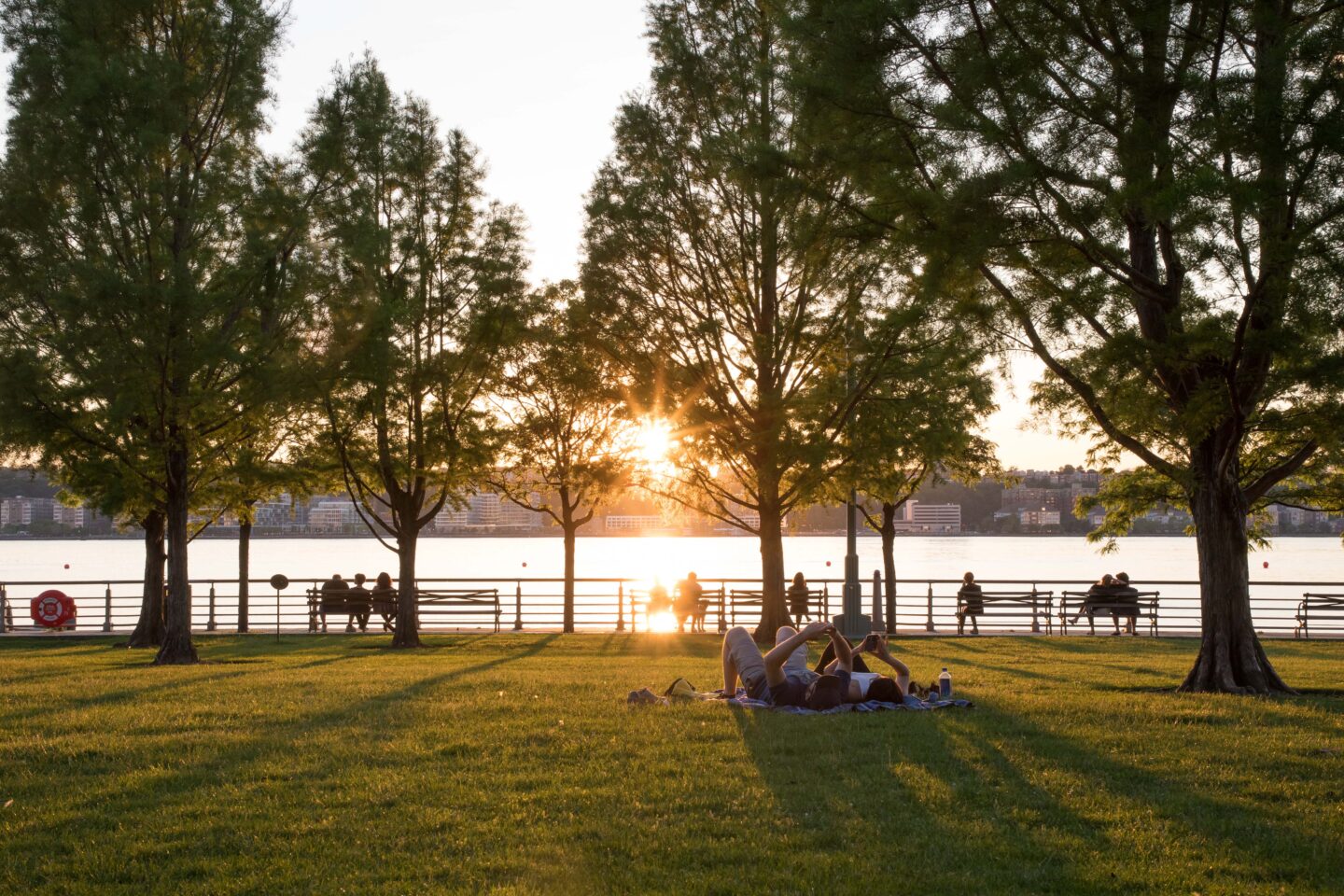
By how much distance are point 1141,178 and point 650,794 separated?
24.2ft

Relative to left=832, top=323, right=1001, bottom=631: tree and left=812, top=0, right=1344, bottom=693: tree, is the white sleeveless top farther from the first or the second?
left=832, top=323, right=1001, bottom=631: tree

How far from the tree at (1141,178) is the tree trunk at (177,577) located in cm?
1274

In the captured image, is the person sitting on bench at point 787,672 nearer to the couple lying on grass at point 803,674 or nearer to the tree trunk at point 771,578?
the couple lying on grass at point 803,674

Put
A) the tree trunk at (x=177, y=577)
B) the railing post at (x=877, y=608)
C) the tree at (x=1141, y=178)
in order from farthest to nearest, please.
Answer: the railing post at (x=877, y=608), the tree trunk at (x=177, y=577), the tree at (x=1141, y=178)

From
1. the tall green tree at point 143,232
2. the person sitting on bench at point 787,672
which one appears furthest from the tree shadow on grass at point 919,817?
the tall green tree at point 143,232

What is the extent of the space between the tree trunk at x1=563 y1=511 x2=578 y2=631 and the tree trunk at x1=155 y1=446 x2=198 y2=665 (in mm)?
11314

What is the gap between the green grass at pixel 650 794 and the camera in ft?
19.1

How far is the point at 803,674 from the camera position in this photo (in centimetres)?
1177

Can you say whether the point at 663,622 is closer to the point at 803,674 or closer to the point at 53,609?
the point at 53,609

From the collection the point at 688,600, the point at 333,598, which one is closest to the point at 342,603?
the point at 333,598

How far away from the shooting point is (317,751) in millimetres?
9062

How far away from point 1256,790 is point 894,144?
7623mm

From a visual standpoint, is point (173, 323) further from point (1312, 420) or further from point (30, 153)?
point (1312, 420)

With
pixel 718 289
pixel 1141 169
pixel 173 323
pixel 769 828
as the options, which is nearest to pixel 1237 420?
pixel 1141 169
